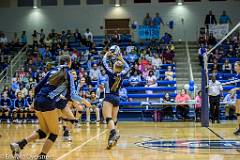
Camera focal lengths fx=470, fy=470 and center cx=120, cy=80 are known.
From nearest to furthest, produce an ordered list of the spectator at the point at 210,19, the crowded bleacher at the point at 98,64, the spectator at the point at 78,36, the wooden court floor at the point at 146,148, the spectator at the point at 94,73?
the wooden court floor at the point at 146,148, the crowded bleacher at the point at 98,64, the spectator at the point at 94,73, the spectator at the point at 210,19, the spectator at the point at 78,36

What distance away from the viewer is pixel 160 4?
3275cm

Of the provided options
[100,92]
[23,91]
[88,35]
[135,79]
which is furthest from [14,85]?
[88,35]

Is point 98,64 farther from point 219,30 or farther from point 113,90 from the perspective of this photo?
point 113,90

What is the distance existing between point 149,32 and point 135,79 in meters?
5.63

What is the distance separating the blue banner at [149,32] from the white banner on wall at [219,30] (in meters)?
3.24

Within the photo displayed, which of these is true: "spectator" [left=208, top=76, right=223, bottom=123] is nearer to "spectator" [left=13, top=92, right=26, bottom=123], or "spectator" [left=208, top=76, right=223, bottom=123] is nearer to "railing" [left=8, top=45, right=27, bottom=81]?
"spectator" [left=13, top=92, right=26, bottom=123]

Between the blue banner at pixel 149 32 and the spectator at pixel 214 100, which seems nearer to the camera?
the spectator at pixel 214 100

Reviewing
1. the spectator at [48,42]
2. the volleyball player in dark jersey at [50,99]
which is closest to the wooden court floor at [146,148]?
the volleyball player in dark jersey at [50,99]

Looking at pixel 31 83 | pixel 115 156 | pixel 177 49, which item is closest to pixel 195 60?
pixel 177 49

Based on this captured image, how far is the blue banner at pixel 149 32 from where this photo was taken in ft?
94.1

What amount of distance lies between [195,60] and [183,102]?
7.75m

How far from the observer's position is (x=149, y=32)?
94.3 ft

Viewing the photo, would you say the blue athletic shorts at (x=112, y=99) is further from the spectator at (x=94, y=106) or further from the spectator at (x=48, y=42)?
the spectator at (x=48, y=42)

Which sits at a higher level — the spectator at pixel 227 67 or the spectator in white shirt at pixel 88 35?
the spectator in white shirt at pixel 88 35
